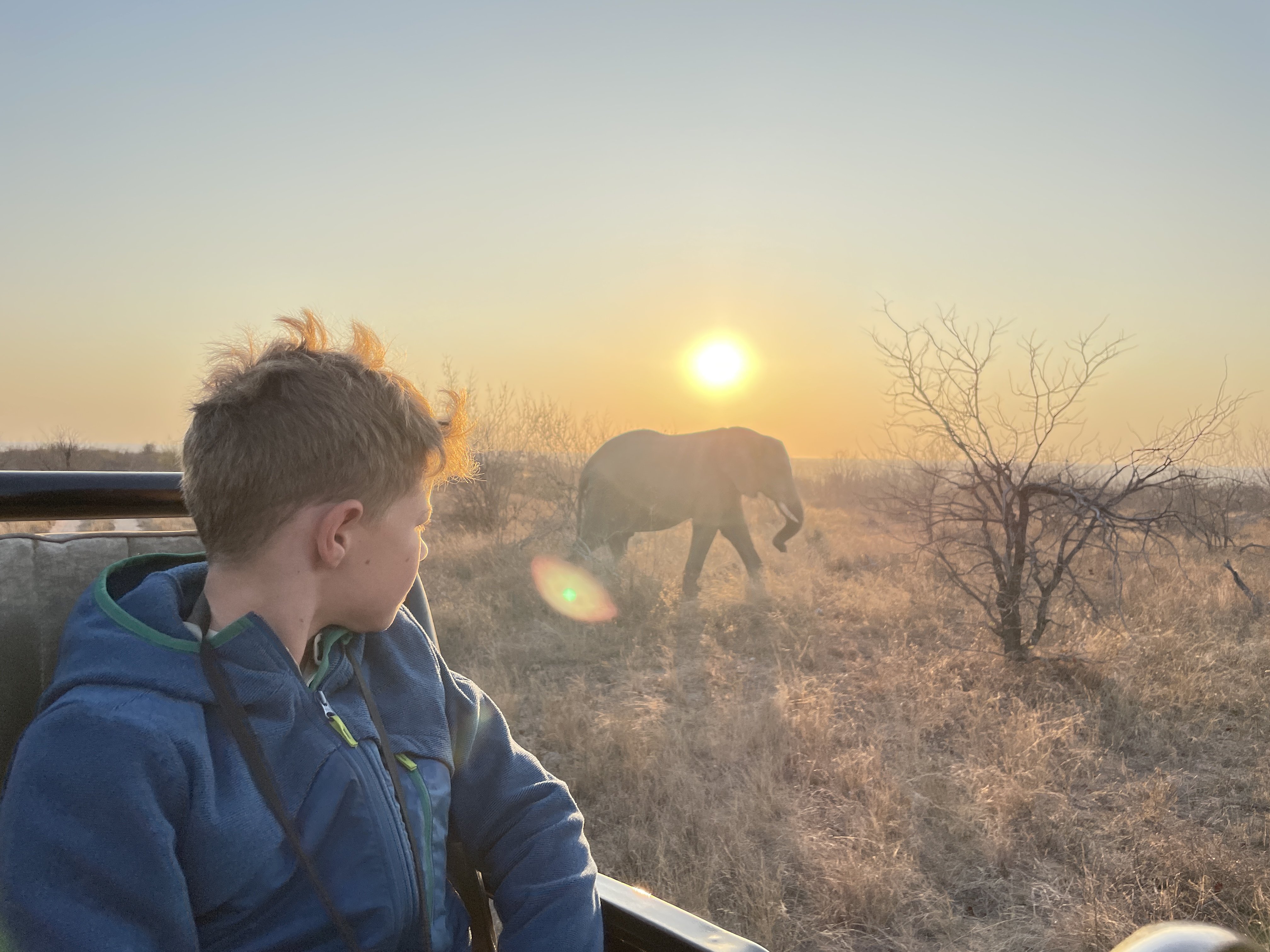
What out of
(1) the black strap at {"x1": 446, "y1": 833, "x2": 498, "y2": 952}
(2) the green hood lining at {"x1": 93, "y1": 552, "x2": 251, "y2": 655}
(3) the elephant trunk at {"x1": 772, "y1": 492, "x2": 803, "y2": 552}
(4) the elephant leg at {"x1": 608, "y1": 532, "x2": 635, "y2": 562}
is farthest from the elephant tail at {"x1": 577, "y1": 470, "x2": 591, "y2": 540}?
(2) the green hood lining at {"x1": 93, "y1": 552, "x2": 251, "y2": 655}

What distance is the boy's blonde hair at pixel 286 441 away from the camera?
114 cm

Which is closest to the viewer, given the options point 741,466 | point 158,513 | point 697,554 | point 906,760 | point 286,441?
point 286,441

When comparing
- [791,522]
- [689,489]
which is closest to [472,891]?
[689,489]

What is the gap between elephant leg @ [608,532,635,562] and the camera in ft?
35.4

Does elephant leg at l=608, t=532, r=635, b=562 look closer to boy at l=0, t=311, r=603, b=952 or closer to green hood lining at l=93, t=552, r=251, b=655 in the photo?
boy at l=0, t=311, r=603, b=952

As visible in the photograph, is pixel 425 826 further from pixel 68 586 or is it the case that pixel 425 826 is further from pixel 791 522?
pixel 791 522

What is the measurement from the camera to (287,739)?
112 centimetres

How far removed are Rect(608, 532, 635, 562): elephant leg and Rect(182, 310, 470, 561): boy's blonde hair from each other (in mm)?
9525

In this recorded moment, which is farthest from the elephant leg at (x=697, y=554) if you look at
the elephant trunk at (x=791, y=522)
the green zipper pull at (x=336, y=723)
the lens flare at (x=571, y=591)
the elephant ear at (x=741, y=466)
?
the green zipper pull at (x=336, y=723)

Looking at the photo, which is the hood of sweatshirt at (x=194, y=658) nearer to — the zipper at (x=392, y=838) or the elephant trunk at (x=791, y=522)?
the zipper at (x=392, y=838)

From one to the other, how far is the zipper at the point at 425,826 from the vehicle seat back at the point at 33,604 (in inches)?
20.8

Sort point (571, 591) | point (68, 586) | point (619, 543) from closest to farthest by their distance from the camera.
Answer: point (68, 586)
point (571, 591)
point (619, 543)

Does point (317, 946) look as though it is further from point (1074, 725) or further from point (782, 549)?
point (782, 549)

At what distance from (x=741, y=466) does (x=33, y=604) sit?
8666 millimetres
